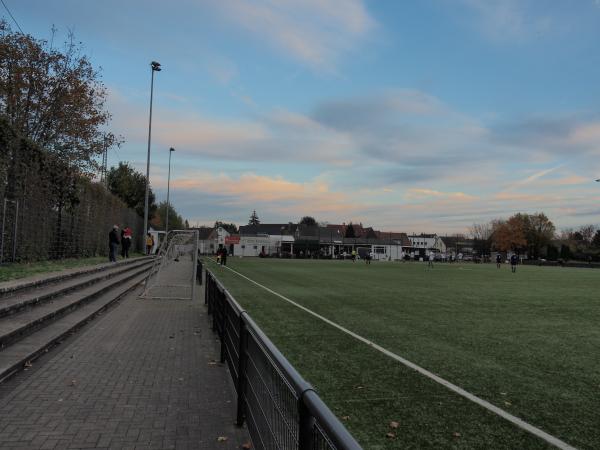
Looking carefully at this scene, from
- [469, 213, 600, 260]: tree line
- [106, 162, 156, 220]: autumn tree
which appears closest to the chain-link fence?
[106, 162, 156, 220]: autumn tree

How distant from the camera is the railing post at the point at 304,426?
2.25m

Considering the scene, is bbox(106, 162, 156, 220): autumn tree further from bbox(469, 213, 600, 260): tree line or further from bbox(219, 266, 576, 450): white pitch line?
bbox(469, 213, 600, 260): tree line

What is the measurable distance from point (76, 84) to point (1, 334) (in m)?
21.1

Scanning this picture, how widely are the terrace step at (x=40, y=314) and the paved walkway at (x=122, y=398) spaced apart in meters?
0.50

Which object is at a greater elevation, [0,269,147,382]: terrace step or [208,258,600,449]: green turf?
[0,269,147,382]: terrace step

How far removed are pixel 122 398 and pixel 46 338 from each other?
9.02 feet

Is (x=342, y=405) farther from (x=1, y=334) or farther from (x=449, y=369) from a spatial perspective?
(x=1, y=334)

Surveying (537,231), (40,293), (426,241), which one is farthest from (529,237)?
(40,293)

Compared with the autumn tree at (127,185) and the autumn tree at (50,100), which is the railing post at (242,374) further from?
the autumn tree at (127,185)

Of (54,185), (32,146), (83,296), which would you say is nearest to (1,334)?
(83,296)

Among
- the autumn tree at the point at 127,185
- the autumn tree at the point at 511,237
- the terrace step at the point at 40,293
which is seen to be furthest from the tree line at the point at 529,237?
the terrace step at the point at 40,293

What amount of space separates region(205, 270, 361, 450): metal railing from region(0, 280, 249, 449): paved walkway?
17.7 inches

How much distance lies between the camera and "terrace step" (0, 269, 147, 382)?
5891mm

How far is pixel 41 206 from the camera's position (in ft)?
52.8
